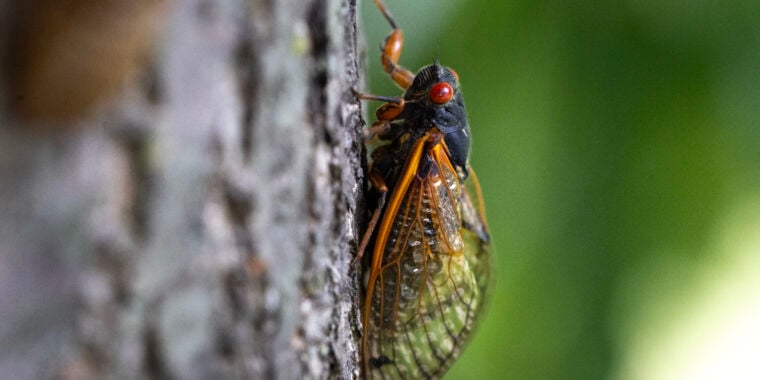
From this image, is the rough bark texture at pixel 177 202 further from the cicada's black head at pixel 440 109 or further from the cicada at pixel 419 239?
the cicada's black head at pixel 440 109

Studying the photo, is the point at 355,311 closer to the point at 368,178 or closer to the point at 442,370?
the point at 368,178

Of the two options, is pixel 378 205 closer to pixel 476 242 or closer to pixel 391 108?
pixel 391 108

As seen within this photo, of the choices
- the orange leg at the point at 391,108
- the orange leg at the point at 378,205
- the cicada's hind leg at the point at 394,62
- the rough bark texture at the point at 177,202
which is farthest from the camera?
the cicada's hind leg at the point at 394,62

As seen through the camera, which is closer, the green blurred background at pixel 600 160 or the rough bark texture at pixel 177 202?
the rough bark texture at pixel 177 202

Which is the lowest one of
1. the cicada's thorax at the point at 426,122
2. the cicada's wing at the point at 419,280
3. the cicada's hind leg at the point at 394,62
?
the cicada's wing at the point at 419,280

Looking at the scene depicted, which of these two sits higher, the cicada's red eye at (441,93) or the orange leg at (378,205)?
the cicada's red eye at (441,93)

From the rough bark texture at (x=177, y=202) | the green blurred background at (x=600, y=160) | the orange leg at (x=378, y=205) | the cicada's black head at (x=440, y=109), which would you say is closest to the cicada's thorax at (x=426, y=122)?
the cicada's black head at (x=440, y=109)

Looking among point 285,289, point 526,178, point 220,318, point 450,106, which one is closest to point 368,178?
point 450,106

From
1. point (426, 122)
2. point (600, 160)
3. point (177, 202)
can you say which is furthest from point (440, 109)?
point (600, 160)

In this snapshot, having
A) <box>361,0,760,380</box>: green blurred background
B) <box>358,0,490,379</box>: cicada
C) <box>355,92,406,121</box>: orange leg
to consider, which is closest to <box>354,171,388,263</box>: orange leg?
<box>358,0,490,379</box>: cicada
